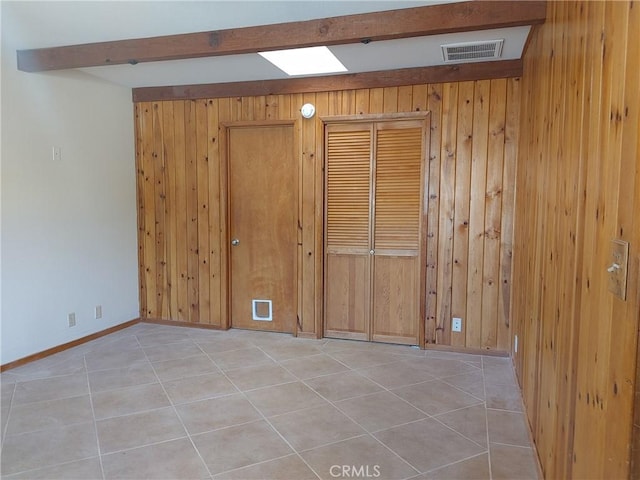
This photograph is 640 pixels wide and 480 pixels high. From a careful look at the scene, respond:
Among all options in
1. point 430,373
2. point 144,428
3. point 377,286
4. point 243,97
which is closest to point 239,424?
point 144,428

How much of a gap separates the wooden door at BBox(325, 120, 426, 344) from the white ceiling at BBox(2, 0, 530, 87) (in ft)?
2.18

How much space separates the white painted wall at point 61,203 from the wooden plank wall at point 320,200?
27 cm

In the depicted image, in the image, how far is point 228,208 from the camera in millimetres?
4551

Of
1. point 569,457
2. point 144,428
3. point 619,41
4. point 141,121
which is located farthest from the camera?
point 141,121

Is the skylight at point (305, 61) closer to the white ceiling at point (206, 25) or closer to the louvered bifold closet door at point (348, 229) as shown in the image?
the white ceiling at point (206, 25)

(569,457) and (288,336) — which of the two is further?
(288,336)

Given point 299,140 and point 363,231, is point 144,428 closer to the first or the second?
point 363,231

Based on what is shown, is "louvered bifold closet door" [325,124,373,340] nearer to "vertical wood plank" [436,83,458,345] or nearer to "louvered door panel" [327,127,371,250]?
"louvered door panel" [327,127,371,250]

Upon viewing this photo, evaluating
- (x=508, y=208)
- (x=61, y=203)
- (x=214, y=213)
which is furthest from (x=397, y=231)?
(x=61, y=203)

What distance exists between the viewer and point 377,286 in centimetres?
416

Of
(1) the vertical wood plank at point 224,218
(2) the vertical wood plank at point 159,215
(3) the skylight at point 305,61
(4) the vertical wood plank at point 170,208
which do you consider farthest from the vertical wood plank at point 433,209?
(2) the vertical wood plank at point 159,215

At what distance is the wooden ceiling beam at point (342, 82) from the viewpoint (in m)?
3.67

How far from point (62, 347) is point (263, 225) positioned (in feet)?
7.10

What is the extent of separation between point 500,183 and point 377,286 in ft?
4.74
